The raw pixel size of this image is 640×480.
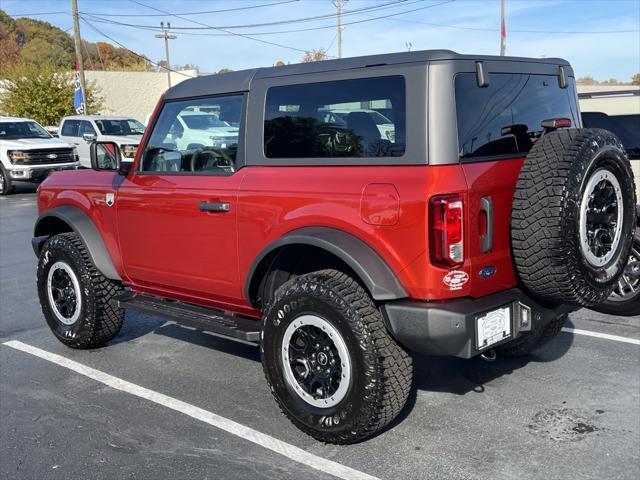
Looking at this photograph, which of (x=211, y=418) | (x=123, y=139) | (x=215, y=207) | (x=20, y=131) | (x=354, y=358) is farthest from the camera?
(x=123, y=139)

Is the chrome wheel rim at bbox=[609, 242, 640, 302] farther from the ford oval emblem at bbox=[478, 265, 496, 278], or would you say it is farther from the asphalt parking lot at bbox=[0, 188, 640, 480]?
the ford oval emblem at bbox=[478, 265, 496, 278]

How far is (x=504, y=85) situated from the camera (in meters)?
3.76

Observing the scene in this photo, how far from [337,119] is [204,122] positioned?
1.15 meters

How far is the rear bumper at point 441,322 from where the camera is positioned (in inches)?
129

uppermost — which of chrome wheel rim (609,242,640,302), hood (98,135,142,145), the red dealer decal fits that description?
hood (98,135,142,145)

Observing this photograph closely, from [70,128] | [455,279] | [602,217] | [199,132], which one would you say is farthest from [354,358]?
[70,128]

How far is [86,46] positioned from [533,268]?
87.9 m

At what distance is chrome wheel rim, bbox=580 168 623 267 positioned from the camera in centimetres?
351

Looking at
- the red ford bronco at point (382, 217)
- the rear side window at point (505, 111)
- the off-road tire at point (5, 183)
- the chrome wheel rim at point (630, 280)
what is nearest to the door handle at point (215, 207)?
the red ford bronco at point (382, 217)

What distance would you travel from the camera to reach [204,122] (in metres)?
4.53

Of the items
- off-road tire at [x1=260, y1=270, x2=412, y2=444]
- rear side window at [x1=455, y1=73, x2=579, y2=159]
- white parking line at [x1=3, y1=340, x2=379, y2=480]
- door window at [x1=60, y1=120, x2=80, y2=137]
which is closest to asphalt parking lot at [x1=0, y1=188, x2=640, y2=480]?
white parking line at [x1=3, y1=340, x2=379, y2=480]

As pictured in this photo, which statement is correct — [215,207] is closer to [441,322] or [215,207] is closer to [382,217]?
[382,217]

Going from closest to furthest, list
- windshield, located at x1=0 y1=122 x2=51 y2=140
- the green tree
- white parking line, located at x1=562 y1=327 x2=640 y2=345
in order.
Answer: white parking line, located at x1=562 y1=327 x2=640 y2=345
windshield, located at x1=0 y1=122 x2=51 y2=140
the green tree

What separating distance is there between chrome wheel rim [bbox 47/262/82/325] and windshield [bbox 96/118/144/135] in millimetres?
14979
